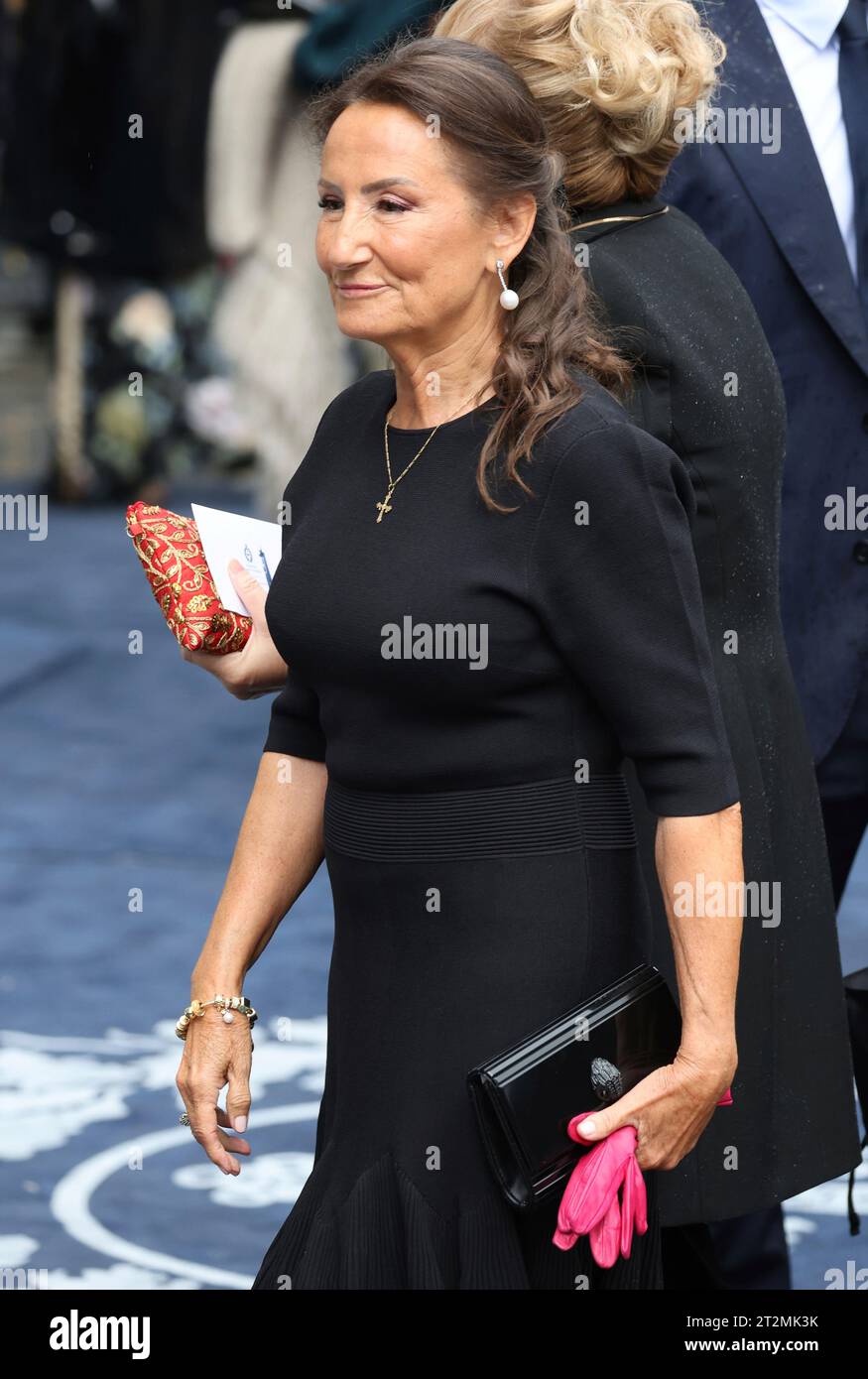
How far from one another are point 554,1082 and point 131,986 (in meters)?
3.34

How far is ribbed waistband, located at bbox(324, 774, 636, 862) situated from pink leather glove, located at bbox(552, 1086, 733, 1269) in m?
0.28

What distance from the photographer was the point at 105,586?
12.8m

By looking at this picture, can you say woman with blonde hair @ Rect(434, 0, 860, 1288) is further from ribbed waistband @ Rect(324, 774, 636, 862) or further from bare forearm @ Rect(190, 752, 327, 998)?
bare forearm @ Rect(190, 752, 327, 998)

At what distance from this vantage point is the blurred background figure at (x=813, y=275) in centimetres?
337

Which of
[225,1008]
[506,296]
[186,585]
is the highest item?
[506,296]

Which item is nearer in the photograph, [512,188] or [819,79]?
[512,188]

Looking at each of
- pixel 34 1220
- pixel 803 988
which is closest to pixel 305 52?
pixel 34 1220

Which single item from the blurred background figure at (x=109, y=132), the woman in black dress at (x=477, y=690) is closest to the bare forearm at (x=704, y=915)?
the woman in black dress at (x=477, y=690)

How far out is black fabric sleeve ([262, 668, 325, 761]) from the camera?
8.55ft

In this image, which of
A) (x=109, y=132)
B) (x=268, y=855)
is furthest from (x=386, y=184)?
(x=109, y=132)

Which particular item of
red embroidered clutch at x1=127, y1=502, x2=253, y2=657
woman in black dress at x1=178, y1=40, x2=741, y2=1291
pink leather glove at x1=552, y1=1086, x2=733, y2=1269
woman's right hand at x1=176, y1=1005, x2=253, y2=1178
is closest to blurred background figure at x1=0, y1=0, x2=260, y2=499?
red embroidered clutch at x1=127, y1=502, x2=253, y2=657

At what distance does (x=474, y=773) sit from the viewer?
233 centimetres

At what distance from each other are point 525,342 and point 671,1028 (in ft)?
2.39

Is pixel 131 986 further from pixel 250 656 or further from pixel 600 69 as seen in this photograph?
pixel 600 69
